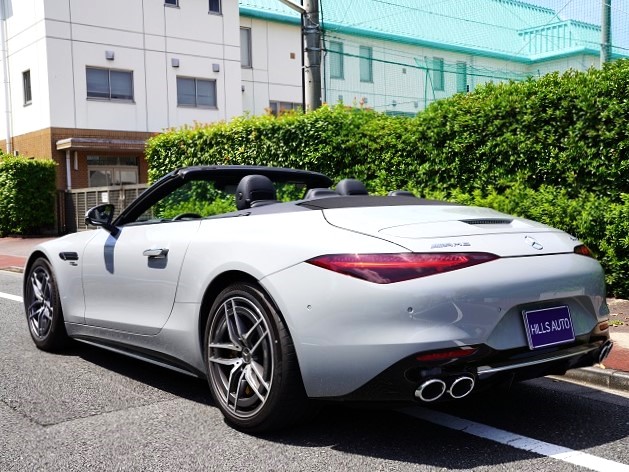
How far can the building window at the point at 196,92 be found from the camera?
27.0 metres

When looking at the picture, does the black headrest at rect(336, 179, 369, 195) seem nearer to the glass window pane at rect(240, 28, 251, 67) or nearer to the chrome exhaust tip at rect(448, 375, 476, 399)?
the chrome exhaust tip at rect(448, 375, 476, 399)

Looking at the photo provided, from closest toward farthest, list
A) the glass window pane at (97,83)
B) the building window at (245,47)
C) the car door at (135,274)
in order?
the car door at (135,274), the glass window pane at (97,83), the building window at (245,47)

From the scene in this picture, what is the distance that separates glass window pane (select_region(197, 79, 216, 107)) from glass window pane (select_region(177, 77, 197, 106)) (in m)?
0.24

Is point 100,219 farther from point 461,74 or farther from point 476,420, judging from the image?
point 461,74

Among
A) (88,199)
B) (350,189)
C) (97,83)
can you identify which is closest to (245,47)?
(97,83)

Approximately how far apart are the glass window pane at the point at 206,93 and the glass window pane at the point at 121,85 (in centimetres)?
263

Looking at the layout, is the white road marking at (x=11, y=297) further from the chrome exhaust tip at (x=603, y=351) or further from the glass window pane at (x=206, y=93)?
the glass window pane at (x=206, y=93)

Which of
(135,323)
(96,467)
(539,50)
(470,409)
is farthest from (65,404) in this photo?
(539,50)

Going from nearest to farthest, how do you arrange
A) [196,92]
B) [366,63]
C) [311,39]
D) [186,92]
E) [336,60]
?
1. [311,39]
2. [336,60]
3. [366,63]
4. [186,92]
5. [196,92]

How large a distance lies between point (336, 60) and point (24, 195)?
1257 centimetres

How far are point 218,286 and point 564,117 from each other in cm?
536

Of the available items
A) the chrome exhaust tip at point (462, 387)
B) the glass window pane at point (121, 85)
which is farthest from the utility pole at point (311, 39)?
the glass window pane at point (121, 85)

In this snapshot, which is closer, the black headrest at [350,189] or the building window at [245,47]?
the black headrest at [350,189]

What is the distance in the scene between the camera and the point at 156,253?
4.46 meters
